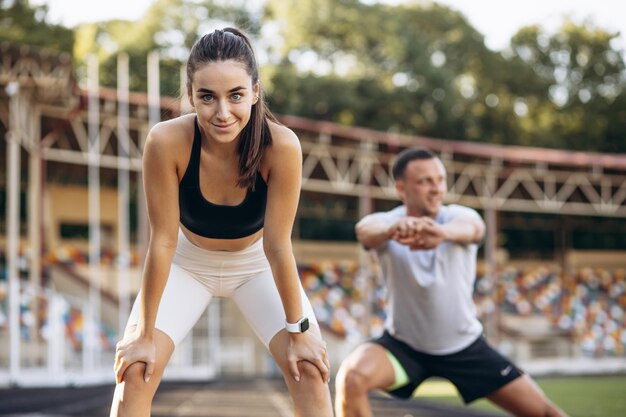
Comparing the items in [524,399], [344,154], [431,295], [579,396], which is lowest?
[579,396]

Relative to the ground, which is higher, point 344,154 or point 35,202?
point 344,154

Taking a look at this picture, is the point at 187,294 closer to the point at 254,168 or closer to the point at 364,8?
the point at 254,168

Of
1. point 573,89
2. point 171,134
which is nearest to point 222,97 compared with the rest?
point 171,134

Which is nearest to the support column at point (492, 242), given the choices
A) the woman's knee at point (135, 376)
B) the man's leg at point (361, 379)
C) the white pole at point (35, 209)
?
the white pole at point (35, 209)

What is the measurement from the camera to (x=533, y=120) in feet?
147

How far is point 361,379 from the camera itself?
5469mm

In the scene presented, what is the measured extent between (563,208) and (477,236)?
27.6 m

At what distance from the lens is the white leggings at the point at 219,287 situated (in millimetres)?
4156

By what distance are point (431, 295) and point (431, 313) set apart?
0.11 metres

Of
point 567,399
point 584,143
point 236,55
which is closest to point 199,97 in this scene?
point 236,55

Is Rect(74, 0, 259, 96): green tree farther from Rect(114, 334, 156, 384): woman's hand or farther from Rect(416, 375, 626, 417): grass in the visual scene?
Rect(114, 334, 156, 384): woman's hand

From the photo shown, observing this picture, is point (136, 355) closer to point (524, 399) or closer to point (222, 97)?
point (222, 97)

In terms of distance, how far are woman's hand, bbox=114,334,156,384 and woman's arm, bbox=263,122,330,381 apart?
1.89ft

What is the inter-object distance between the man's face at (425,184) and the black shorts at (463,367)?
0.85 meters
